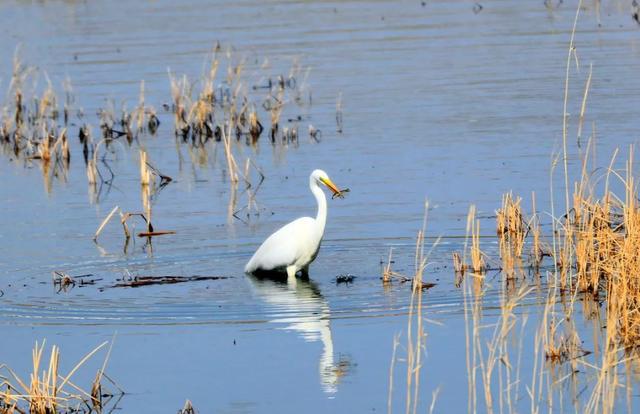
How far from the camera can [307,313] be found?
8781 mm

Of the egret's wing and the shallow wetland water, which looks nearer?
the shallow wetland water

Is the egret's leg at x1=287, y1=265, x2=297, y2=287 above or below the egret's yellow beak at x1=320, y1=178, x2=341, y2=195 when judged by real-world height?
below

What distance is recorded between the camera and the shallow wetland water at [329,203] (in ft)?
24.7

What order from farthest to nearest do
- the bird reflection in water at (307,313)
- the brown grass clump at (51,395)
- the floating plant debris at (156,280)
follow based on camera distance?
the floating plant debris at (156,280)
the bird reflection in water at (307,313)
the brown grass clump at (51,395)

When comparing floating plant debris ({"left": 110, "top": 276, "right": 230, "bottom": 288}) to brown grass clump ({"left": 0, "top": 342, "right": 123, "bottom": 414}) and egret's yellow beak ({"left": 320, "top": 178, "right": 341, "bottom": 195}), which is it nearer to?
egret's yellow beak ({"left": 320, "top": 178, "right": 341, "bottom": 195})

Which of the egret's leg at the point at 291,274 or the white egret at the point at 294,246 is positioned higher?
the white egret at the point at 294,246

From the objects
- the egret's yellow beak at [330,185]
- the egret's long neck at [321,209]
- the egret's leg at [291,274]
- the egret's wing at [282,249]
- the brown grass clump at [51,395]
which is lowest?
the brown grass clump at [51,395]

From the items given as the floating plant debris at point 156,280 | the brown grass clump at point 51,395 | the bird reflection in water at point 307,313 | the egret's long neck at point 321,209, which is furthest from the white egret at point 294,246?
the brown grass clump at point 51,395

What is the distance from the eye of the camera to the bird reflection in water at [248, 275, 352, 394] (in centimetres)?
746

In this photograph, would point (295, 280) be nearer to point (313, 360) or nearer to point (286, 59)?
point (313, 360)

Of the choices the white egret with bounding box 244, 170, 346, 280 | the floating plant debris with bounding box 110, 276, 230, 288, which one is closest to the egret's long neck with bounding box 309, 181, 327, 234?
the white egret with bounding box 244, 170, 346, 280

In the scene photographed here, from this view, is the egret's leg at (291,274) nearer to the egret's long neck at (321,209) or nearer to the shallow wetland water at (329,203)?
the shallow wetland water at (329,203)

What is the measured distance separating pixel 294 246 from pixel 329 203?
2.68 metres

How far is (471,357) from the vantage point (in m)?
7.49
